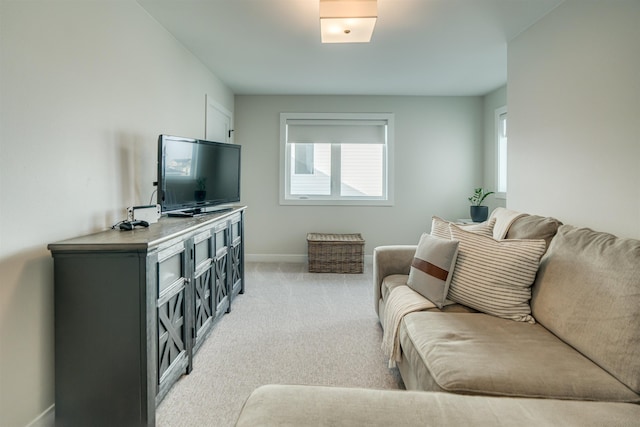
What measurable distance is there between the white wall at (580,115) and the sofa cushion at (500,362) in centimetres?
91

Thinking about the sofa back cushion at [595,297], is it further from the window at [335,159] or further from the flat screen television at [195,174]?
the window at [335,159]

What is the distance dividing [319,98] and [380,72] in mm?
1233

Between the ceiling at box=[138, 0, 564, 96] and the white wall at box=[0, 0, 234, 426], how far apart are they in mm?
594

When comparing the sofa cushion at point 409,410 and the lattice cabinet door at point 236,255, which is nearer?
the sofa cushion at point 409,410

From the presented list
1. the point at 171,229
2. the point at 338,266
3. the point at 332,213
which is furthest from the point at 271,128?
the point at 171,229

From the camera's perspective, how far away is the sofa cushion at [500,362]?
1.16 meters

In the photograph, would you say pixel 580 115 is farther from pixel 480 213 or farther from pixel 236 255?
pixel 236 255

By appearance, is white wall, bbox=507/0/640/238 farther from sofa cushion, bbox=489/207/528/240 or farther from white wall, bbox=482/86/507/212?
white wall, bbox=482/86/507/212

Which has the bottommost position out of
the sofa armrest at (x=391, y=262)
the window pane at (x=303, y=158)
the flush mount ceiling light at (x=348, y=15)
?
the sofa armrest at (x=391, y=262)

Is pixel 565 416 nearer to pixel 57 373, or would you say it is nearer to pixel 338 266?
pixel 57 373

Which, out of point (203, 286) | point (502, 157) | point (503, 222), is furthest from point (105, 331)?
point (502, 157)

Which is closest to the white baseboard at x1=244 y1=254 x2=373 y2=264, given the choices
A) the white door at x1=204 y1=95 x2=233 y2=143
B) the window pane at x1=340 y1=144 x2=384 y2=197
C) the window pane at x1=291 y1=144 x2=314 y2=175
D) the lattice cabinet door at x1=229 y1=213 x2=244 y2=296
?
the window pane at x1=340 y1=144 x2=384 y2=197

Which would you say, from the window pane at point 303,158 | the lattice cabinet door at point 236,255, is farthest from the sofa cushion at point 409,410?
the window pane at point 303,158

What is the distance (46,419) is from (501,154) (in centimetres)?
494
